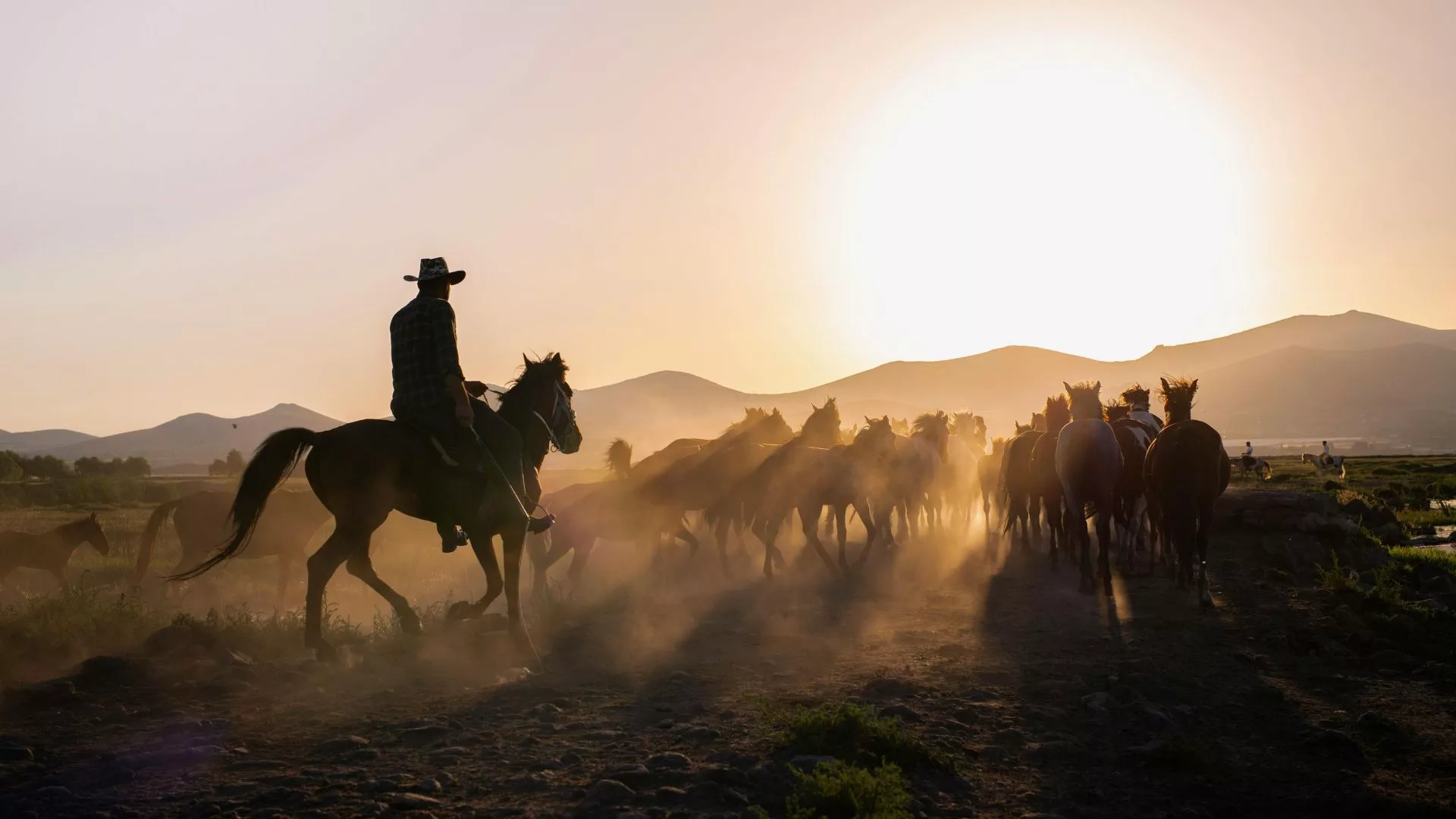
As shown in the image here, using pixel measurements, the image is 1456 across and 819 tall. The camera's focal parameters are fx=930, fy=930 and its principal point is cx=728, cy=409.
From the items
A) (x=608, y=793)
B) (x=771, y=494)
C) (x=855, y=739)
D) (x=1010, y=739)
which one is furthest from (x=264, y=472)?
(x=771, y=494)

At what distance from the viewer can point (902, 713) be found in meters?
6.78

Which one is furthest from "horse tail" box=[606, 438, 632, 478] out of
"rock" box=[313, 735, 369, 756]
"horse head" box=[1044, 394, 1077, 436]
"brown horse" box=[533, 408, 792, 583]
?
"rock" box=[313, 735, 369, 756]

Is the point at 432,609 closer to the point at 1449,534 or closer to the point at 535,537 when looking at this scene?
the point at 535,537

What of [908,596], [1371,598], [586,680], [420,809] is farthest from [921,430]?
[420,809]

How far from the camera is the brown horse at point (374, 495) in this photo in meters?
8.05

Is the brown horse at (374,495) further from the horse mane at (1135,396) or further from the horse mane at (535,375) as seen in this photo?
the horse mane at (1135,396)

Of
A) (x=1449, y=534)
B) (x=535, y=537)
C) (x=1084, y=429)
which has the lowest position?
(x=1449, y=534)

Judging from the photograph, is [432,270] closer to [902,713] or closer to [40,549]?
[902,713]

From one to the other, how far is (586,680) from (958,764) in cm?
346

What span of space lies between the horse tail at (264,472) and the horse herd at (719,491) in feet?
0.05

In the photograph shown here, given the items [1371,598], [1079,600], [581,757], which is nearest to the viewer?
[581,757]

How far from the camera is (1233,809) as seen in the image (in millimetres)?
5148

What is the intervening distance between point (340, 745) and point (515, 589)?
10.6 ft

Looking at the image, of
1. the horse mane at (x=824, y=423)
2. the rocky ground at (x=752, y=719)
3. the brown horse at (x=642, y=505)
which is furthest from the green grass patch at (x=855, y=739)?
the horse mane at (x=824, y=423)
